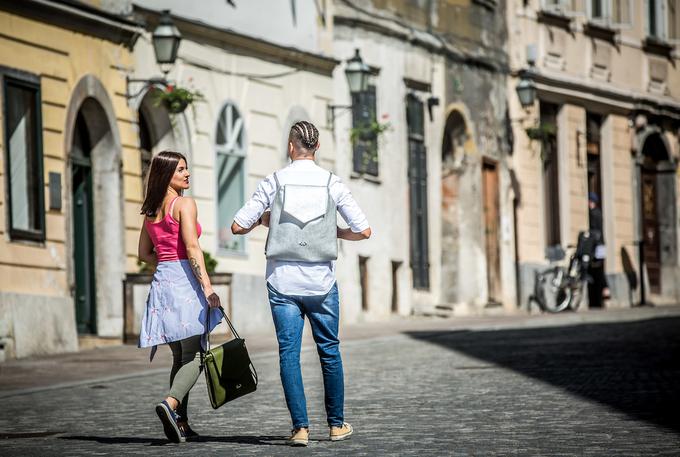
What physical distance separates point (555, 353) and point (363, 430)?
24.1 feet

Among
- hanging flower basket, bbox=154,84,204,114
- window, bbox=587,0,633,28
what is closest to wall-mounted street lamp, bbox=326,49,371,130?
hanging flower basket, bbox=154,84,204,114

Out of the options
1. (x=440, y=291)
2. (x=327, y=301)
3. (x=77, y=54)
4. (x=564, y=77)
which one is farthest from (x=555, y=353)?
(x=564, y=77)

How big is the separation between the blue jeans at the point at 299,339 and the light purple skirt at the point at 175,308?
1.63 ft

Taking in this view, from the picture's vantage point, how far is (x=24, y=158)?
61.4ft

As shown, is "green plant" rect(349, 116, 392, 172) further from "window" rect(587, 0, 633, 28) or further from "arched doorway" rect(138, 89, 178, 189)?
"window" rect(587, 0, 633, 28)

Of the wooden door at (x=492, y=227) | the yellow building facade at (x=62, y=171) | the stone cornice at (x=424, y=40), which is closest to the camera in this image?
the yellow building facade at (x=62, y=171)

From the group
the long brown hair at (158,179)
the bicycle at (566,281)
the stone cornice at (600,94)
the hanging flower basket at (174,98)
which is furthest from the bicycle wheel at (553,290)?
the long brown hair at (158,179)

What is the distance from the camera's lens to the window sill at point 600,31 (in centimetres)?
3501

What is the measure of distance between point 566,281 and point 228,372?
21.7 meters

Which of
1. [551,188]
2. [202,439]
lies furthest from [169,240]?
[551,188]

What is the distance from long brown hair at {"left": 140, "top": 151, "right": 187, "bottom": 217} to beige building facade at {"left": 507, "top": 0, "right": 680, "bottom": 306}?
22.3 metres

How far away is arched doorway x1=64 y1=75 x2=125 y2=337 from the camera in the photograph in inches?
807

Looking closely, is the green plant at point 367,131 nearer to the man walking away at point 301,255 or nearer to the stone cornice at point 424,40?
the stone cornice at point 424,40

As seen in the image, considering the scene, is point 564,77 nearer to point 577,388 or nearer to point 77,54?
point 77,54
